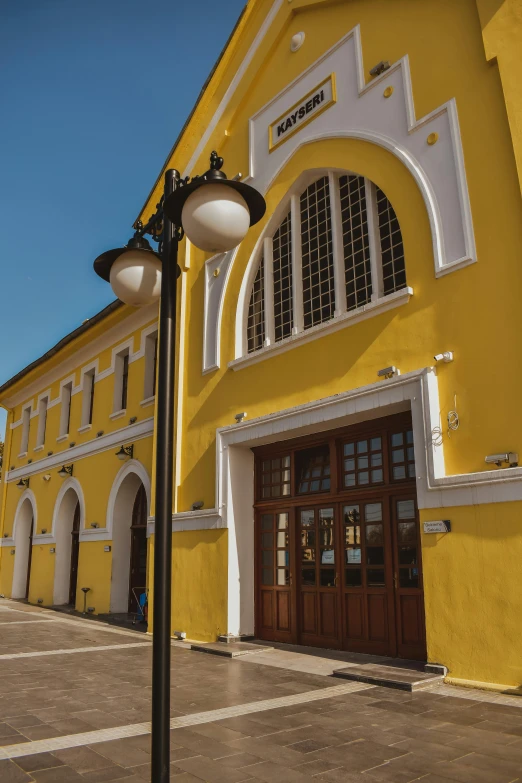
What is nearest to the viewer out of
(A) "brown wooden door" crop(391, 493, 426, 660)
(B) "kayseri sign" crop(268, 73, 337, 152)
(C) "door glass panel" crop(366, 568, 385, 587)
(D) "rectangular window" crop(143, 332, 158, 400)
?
(A) "brown wooden door" crop(391, 493, 426, 660)

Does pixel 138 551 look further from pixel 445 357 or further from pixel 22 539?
pixel 445 357

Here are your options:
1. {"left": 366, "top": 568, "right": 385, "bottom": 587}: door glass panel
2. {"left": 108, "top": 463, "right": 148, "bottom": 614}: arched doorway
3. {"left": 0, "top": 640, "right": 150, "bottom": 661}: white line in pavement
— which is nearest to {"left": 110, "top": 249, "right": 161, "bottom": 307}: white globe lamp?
{"left": 366, "top": 568, "right": 385, "bottom": 587}: door glass panel

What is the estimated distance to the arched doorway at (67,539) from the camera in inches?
721

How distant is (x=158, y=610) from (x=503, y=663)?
4.91 m

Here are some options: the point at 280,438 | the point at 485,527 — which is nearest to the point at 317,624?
the point at 280,438

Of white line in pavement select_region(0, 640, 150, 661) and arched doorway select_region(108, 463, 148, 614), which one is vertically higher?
arched doorway select_region(108, 463, 148, 614)

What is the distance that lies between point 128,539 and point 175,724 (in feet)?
34.4

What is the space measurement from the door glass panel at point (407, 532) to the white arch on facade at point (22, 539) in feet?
51.7

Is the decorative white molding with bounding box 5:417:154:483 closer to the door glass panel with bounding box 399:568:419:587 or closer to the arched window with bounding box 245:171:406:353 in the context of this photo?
the arched window with bounding box 245:171:406:353

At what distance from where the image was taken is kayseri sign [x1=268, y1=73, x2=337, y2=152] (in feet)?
33.7

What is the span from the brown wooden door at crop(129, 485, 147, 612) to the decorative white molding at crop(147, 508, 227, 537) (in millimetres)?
3900

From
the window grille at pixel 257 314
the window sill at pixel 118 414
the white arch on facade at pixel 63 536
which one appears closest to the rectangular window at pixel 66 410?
the white arch on facade at pixel 63 536

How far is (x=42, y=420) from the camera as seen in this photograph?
21281mm

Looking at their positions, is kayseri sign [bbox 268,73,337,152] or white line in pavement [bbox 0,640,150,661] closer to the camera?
white line in pavement [bbox 0,640,150,661]
